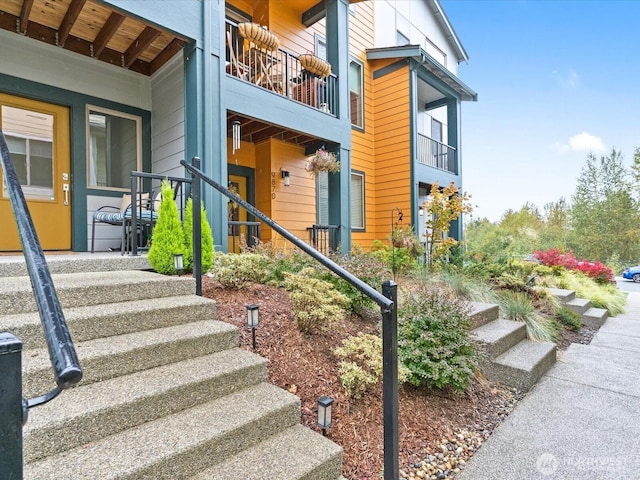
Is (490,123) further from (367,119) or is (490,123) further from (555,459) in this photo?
(555,459)

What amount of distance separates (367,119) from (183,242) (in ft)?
23.4

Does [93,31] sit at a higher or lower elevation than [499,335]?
higher

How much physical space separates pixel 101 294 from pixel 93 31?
171 inches

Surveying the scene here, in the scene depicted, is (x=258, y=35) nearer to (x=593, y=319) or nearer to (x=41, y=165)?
(x=41, y=165)

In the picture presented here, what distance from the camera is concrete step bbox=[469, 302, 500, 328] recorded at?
3861 millimetres

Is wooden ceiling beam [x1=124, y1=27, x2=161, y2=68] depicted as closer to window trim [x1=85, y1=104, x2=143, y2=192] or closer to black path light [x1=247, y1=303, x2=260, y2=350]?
window trim [x1=85, y1=104, x2=143, y2=192]

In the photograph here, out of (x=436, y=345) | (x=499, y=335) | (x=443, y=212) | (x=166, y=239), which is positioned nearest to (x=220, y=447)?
(x=436, y=345)

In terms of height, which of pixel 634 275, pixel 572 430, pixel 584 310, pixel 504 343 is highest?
pixel 504 343

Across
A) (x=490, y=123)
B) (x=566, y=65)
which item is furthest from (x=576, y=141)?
(x=566, y=65)

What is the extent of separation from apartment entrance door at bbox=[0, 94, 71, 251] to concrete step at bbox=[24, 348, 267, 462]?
154 inches

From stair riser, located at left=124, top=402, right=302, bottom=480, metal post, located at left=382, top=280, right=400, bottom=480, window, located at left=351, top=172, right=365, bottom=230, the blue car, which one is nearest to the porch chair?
stair riser, located at left=124, top=402, right=302, bottom=480

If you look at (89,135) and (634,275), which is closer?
(89,135)

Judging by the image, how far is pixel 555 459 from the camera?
85.7 inches

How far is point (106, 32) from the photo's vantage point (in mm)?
4691
